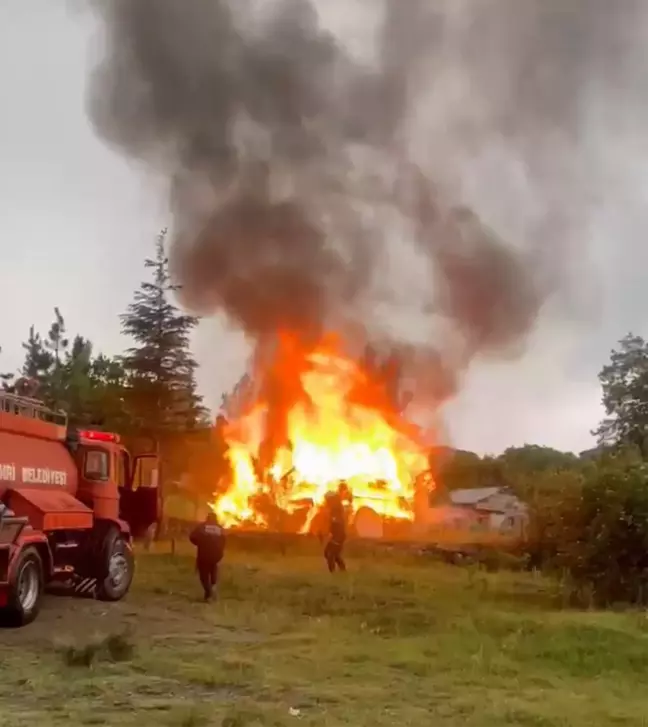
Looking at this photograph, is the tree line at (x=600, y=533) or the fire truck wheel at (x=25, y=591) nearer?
the fire truck wheel at (x=25, y=591)

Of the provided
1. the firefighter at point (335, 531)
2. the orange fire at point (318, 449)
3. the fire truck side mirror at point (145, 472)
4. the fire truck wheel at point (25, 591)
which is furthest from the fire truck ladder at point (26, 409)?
the orange fire at point (318, 449)

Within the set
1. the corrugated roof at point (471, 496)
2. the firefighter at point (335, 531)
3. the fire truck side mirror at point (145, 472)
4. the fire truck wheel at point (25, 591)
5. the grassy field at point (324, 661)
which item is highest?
the corrugated roof at point (471, 496)

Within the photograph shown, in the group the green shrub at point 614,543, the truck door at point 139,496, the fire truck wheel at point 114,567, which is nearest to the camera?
the fire truck wheel at point 114,567

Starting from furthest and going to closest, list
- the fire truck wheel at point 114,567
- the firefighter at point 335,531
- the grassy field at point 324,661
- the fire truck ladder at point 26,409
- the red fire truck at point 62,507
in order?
the firefighter at point 335,531 < the fire truck wheel at point 114,567 < the fire truck ladder at point 26,409 < the red fire truck at point 62,507 < the grassy field at point 324,661

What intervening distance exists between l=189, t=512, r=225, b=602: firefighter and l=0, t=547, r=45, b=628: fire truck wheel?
131 inches

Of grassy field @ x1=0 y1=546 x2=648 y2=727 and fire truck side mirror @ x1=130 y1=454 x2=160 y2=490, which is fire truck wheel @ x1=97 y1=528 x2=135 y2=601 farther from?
fire truck side mirror @ x1=130 y1=454 x2=160 y2=490

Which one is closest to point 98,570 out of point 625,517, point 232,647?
point 232,647

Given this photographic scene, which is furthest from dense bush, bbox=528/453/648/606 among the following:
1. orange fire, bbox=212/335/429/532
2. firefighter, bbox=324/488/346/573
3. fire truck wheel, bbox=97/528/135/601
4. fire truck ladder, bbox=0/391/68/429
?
orange fire, bbox=212/335/429/532

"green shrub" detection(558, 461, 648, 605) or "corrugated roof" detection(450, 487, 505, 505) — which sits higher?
"corrugated roof" detection(450, 487, 505, 505)

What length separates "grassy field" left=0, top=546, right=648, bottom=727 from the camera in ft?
28.3

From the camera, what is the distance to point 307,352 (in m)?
34.0

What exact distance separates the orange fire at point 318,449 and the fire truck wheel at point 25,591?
19.7 meters

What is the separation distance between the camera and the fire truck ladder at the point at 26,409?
1438 cm

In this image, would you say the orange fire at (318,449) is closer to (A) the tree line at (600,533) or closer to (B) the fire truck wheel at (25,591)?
(A) the tree line at (600,533)
